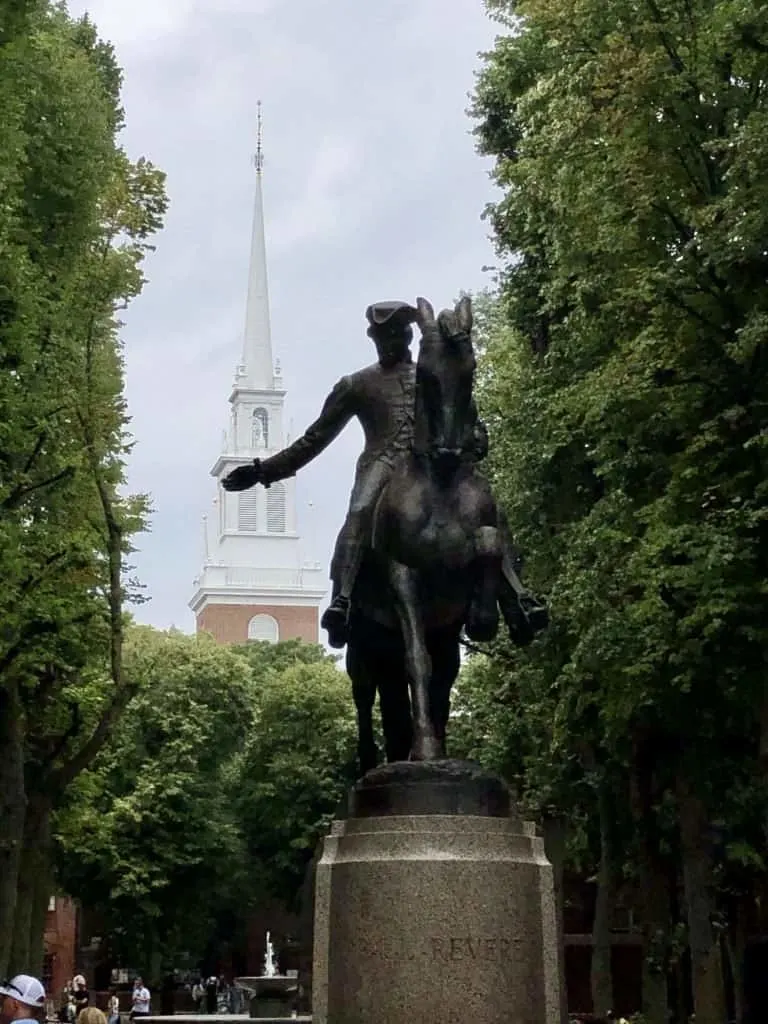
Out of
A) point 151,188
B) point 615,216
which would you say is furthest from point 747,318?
point 151,188

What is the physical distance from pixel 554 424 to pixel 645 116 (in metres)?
4.62

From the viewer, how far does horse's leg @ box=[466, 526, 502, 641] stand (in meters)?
10.2

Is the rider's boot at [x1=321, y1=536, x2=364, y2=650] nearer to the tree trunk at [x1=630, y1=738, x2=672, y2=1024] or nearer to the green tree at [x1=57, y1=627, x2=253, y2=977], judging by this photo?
the tree trunk at [x1=630, y1=738, x2=672, y2=1024]

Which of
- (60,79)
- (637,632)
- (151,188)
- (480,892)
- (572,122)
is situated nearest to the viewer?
(480,892)

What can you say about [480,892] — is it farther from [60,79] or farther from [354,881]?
[60,79]

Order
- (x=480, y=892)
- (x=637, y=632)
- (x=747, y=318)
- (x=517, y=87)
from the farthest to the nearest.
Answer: (x=517, y=87) → (x=637, y=632) → (x=747, y=318) → (x=480, y=892)

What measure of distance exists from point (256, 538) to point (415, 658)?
112191mm

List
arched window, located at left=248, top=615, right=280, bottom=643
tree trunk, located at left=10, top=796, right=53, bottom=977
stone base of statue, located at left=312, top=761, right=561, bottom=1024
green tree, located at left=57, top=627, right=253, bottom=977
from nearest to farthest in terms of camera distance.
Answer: stone base of statue, located at left=312, top=761, right=561, bottom=1024
tree trunk, located at left=10, top=796, right=53, bottom=977
green tree, located at left=57, top=627, right=253, bottom=977
arched window, located at left=248, top=615, right=280, bottom=643

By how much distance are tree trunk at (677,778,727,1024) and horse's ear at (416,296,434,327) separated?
14.9 metres

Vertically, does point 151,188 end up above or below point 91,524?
above

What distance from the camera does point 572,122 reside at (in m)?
23.0

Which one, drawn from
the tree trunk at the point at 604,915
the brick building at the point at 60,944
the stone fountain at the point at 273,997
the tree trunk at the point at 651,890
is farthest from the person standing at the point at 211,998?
the stone fountain at the point at 273,997

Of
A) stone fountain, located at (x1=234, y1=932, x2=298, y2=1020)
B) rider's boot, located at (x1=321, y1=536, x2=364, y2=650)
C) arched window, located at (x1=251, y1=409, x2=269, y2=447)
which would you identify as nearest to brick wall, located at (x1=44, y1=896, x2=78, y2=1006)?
stone fountain, located at (x1=234, y1=932, x2=298, y2=1020)

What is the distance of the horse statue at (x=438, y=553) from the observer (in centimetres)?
1028
